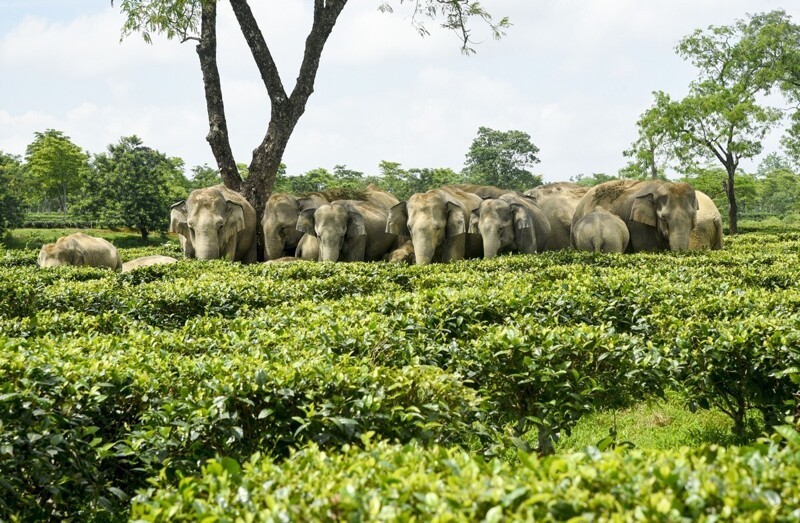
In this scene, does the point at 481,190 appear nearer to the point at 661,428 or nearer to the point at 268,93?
the point at 268,93

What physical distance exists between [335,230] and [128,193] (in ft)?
99.2

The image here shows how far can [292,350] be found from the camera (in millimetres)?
4570

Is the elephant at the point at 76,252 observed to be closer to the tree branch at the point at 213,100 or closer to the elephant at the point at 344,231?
the tree branch at the point at 213,100

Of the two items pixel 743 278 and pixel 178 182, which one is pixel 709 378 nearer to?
pixel 743 278

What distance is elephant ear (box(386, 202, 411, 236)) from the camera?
566 inches

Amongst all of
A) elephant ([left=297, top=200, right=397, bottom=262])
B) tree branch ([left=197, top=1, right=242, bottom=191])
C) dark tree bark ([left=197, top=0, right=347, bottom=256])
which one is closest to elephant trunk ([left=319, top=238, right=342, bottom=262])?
elephant ([left=297, top=200, right=397, bottom=262])

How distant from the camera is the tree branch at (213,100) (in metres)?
16.6

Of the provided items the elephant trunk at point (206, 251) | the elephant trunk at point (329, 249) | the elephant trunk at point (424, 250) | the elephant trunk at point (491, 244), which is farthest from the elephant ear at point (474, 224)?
the elephant trunk at point (206, 251)

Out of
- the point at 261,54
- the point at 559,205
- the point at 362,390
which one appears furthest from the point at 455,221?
the point at 362,390

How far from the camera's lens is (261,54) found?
53.7 ft

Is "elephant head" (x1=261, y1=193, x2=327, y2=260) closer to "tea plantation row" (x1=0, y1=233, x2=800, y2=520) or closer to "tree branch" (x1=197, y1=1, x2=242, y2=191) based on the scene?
"tree branch" (x1=197, y1=1, x2=242, y2=191)

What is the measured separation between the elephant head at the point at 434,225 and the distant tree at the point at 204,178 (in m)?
43.9

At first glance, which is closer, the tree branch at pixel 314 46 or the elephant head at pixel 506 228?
the elephant head at pixel 506 228

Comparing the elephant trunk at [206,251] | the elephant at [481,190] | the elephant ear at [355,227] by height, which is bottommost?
the elephant trunk at [206,251]
